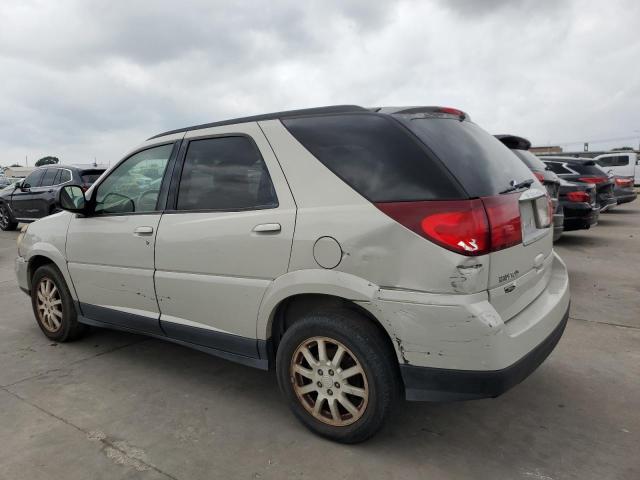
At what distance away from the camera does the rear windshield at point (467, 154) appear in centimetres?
236

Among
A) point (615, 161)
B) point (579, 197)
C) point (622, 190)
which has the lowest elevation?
point (622, 190)

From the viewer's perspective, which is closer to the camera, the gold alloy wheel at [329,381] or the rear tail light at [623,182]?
the gold alloy wheel at [329,381]

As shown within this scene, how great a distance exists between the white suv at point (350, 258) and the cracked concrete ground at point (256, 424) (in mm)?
298

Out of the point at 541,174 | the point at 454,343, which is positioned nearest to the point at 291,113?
the point at 454,343

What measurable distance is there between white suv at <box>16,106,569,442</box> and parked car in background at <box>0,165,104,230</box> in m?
9.09

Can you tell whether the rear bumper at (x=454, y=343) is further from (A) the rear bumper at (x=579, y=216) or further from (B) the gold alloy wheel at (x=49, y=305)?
(A) the rear bumper at (x=579, y=216)

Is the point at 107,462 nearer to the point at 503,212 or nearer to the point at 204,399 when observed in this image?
the point at 204,399

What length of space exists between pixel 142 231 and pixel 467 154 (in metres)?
2.21

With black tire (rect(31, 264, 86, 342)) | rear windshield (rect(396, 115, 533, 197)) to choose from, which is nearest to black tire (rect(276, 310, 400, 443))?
rear windshield (rect(396, 115, 533, 197))

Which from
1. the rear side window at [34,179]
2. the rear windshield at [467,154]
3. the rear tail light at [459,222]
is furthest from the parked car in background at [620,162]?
the rear tail light at [459,222]

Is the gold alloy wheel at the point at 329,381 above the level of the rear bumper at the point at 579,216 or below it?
below

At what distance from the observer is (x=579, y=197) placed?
7.96 meters

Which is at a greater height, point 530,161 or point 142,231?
point 530,161

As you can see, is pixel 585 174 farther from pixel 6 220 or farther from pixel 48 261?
pixel 6 220
